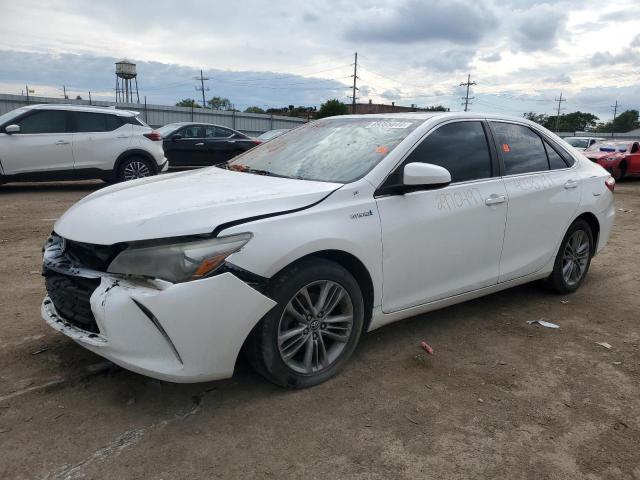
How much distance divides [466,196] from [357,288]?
1169 millimetres

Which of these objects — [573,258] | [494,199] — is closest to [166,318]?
[494,199]

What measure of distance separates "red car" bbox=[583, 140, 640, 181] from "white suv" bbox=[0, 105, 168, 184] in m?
13.5

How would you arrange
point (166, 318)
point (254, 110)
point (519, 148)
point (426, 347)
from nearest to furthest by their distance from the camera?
1. point (166, 318)
2. point (426, 347)
3. point (519, 148)
4. point (254, 110)

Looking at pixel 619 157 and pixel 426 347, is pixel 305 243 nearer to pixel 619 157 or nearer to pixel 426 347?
pixel 426 347

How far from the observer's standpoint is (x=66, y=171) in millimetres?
10430

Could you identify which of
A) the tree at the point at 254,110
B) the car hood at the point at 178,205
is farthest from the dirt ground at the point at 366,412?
the tree at the point at 254,110

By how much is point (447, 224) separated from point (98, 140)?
8828 mm

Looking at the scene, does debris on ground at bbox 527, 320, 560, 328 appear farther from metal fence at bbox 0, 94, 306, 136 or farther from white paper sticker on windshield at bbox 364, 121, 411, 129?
metal fence at bbox 0, 94, 306, 136

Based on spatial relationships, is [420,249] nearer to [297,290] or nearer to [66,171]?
[297,290]

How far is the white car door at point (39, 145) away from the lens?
995 centimetres

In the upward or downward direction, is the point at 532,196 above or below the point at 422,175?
below

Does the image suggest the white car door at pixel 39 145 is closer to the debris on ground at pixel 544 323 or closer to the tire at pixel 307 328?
the tire at pixel 307 328

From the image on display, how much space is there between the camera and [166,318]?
2.56m

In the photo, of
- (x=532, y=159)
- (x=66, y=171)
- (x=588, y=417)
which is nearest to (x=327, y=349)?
(x=588, y=417)
